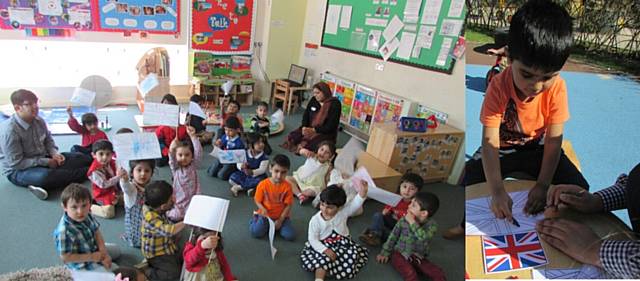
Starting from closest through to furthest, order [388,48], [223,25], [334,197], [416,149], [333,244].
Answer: [334,197] → [333,244] → [416,149] → [388,48] → [223,25]

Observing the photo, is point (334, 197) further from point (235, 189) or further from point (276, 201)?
point (235, 189)

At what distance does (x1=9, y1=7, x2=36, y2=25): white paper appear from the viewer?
421cm

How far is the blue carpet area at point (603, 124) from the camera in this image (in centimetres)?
34

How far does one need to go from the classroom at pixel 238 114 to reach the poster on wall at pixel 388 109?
0.02 m

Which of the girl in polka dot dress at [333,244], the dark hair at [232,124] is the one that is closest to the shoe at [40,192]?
the dark hair at [232,124]

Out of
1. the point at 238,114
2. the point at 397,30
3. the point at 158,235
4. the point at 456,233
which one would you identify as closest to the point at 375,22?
the point at 397,30

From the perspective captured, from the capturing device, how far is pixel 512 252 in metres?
0.39

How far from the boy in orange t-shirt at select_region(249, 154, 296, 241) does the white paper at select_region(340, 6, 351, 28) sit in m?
2.94

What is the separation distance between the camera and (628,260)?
32 centimetres

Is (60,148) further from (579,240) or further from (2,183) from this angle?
(579,240)

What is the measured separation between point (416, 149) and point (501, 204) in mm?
3300

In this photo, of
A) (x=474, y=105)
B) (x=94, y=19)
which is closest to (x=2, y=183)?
(x=94, y=19)

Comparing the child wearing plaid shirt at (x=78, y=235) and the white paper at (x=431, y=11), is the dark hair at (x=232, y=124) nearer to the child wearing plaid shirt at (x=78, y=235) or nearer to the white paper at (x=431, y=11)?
the child wearing plaid shirt at (x=78, y=235)

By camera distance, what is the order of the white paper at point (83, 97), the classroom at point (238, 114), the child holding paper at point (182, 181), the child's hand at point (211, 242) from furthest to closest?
the white paper at point (83, 97), the child holding paper at point (182, 181), the classroom at point (238, 114), the child's hand at point (211, 242)
